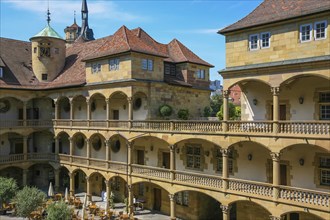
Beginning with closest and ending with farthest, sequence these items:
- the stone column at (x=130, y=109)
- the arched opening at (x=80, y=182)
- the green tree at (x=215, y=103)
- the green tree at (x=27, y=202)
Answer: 1. the green tree at (x=27, y=202)
2. the stone column at (x=130, y=109)
3. the arched opening at (x=80, y=182)
4. the green tree at (x=215, y=103)

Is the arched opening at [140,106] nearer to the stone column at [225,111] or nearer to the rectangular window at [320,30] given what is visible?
the stone column at [225,111]

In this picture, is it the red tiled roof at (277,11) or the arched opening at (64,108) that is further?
the arched opening at (64,108)

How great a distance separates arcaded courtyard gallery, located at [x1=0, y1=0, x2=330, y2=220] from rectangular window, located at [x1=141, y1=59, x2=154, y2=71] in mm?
275

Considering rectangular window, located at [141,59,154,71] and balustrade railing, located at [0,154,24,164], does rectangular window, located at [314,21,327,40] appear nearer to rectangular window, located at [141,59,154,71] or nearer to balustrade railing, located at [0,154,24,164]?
rectangular window, located at [141,59,154,71]

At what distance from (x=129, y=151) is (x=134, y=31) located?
43.1 feet

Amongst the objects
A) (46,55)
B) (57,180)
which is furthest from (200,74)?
(57,180)

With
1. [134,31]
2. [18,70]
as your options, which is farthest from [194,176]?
[18,70]

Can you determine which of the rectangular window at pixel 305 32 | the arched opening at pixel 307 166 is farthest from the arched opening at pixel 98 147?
the rectangular window at pixel 305 32

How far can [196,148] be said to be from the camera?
27938 millimetres

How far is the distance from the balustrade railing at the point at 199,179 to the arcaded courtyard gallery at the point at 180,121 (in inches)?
2.9

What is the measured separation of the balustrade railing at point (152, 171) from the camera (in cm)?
2742

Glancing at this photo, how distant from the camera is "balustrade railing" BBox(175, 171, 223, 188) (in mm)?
23955

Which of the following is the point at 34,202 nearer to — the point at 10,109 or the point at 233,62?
the point at 10,109

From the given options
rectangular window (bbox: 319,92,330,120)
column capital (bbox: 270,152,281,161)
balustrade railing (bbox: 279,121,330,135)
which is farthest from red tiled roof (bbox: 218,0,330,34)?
column capital (bbox: 270,152,281,161)
